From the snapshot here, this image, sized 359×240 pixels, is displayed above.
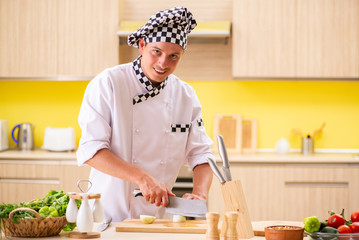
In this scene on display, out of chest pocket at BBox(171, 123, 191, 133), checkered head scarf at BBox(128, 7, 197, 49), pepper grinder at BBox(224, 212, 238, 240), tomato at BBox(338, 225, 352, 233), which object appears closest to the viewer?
pepper grinder at BBox(224, 212, 238, 240)

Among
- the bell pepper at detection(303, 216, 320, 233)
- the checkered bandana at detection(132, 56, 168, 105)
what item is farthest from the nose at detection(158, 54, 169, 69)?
the bell pepper at detection(303, 216, 320, 233)

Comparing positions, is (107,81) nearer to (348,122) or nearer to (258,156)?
(258,156)

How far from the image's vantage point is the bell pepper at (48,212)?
1.80 meters

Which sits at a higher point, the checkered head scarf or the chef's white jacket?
the checkered head scarf

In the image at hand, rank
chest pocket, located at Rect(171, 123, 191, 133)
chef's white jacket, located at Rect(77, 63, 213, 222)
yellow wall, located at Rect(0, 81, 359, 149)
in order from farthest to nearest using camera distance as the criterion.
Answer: yellow wall, located at Rect(0, 81, 359, 149), chest pocket, located at Rect(171, 123, 191, 133), chef's white jacket, located at Rect(77, 63, 213, 222)

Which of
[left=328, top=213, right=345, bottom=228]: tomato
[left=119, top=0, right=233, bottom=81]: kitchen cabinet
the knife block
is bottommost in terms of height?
[left=328, top=213, right=345, bottom=228]: tomato

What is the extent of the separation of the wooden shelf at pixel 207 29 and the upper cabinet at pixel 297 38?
0.13 metres

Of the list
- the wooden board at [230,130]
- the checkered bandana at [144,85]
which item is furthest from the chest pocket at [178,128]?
the wooden board at [230,130]

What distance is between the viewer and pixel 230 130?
4.48m

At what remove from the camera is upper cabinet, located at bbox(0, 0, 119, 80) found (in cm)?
430

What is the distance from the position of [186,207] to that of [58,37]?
2.79 metres

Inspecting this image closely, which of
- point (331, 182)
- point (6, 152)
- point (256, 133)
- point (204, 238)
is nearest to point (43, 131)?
point (6, 152)

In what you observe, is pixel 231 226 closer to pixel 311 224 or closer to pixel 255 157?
pixel 311 224

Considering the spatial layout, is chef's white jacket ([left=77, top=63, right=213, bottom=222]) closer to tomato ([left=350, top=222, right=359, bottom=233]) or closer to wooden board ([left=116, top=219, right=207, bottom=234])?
wooden board ([left=116, top=219, right=207, bottom=234])
